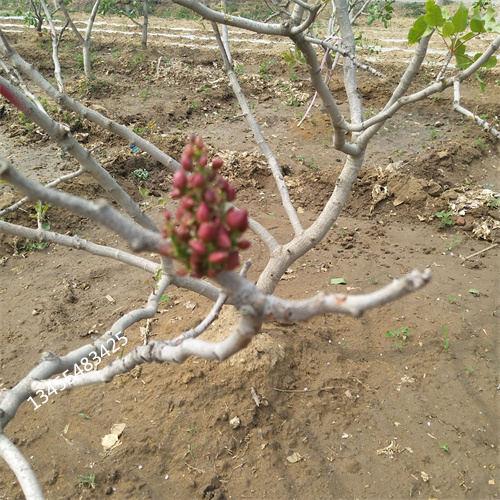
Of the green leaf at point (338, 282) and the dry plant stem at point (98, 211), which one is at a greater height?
the dry plant stem at point (98, 211)

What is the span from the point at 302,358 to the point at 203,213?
8.03ft

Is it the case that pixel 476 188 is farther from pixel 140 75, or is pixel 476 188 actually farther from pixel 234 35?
pixel 234 35

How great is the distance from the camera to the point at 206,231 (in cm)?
66

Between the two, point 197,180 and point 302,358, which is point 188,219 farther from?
point 302,358

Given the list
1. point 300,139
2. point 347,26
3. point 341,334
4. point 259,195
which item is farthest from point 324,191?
point 347,26

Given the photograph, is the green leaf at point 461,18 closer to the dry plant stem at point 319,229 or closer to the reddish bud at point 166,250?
the dry plant stem at point 319,229

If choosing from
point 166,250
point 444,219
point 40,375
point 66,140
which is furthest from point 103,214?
point 444,219

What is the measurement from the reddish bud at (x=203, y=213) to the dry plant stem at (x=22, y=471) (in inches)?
44.8

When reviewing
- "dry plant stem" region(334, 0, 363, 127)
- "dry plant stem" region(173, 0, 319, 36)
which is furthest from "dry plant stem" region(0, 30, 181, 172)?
"dry plant stem" region(334, 0, 363, 127)

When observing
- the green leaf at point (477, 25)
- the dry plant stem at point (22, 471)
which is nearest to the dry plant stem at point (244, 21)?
the green leaf at point (477, 25)

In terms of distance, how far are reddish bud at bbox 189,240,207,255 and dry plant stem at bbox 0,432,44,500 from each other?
1.10 m

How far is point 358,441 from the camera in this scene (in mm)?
2496

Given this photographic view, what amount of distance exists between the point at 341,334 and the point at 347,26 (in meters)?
2.21

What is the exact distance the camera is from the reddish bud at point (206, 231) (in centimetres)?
67
